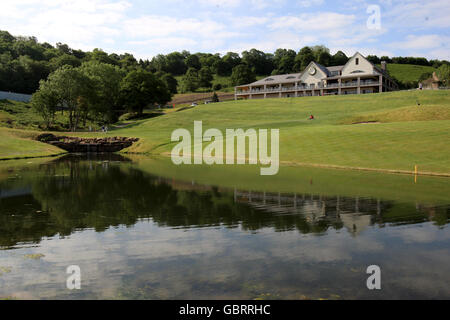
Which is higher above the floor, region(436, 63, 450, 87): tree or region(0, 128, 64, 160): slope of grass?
region(436, 63, 450, 87): tree

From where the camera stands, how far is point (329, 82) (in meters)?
118

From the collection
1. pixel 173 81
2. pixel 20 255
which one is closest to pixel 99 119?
pixel 173 81

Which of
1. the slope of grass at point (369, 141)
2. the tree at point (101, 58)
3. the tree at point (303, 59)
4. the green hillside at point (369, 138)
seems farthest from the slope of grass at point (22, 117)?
the tree at point (303, 59)

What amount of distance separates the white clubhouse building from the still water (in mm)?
94636

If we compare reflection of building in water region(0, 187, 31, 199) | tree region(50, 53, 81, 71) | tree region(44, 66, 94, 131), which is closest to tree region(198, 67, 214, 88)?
tree region(50, 53, 81, 71)

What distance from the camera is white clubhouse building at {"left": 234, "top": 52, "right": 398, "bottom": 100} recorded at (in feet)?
356

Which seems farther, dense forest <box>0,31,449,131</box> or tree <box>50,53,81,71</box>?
tree <box>50,53,81,71</box>

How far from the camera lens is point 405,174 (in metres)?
28.9

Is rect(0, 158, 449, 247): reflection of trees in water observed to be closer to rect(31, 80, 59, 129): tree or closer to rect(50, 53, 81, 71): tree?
rect(31, 80, 59, 129): tree

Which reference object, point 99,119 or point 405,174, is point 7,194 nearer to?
point 405,174

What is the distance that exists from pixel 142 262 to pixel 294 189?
13731 millimetres

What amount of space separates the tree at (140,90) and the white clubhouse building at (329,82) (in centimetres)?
3247

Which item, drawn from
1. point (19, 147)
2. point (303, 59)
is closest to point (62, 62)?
point (19, 147)

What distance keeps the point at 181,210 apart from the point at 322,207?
676 cm
